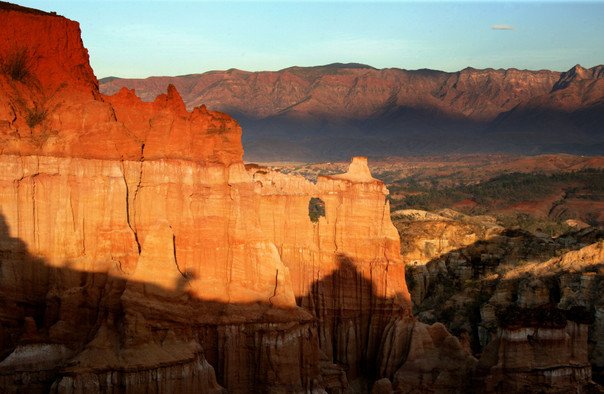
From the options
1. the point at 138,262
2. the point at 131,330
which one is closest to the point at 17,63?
the point at 138,262

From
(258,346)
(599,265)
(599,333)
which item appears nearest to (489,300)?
(599,265)

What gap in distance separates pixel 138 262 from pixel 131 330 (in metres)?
2.96

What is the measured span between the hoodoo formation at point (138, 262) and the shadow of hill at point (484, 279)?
13.4m

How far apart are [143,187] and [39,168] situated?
13.3ft

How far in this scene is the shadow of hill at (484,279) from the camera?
2149 inches

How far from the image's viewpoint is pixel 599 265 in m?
53.0

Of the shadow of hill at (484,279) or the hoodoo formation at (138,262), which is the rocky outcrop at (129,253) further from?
the shadow of hill at (484,279)

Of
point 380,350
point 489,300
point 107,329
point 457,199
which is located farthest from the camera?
point 457,199

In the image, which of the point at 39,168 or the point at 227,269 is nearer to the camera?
the point at 39,168

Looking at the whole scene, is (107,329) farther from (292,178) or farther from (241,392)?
(292,178)

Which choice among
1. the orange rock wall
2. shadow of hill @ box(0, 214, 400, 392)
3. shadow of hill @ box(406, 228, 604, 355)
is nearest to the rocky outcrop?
shadow of hill @ box(0, 214, 400, 392)

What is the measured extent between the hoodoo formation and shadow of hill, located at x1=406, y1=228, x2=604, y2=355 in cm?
1335

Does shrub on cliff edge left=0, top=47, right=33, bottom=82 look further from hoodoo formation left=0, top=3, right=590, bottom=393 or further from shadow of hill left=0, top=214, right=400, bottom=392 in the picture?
shadow of hill left=0, top=214, right=400, bottom=392

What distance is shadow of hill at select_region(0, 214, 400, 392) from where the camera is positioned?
31.4 m
